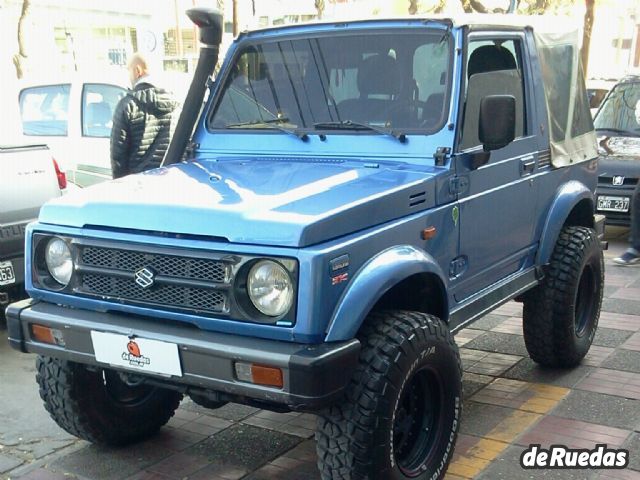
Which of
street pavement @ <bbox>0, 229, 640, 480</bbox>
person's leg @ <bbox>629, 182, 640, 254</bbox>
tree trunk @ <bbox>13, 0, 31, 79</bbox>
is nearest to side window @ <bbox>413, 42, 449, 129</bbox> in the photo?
street pavement @ <bbox>0, 229, 640, 480</bbox>

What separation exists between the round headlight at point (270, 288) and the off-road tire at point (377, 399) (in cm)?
38

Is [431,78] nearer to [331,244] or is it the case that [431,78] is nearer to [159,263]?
[331,244]

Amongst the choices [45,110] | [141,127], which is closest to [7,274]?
[141,127]

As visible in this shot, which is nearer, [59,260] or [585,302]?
[59,260]

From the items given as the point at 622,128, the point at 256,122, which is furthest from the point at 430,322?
the point at 622,128

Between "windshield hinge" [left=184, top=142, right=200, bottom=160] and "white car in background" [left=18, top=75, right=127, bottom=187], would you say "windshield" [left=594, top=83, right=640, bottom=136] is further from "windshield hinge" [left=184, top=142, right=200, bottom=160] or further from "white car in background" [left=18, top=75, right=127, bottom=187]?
"windshield hinge" [left=184, top=142, right=200, bottom=160]

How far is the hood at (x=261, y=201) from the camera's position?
285 cm

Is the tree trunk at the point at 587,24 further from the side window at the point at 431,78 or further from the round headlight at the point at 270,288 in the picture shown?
the round headlight at the point at 270,288

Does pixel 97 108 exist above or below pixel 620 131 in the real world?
above

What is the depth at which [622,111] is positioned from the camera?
948 cm

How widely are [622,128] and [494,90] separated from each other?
607 cm

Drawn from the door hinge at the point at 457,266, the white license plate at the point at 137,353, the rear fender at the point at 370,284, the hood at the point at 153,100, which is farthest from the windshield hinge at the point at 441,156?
the hood at the point at 153,100

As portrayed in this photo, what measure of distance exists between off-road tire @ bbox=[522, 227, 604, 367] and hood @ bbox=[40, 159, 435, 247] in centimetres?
147

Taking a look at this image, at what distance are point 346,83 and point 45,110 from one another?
6.27 m
